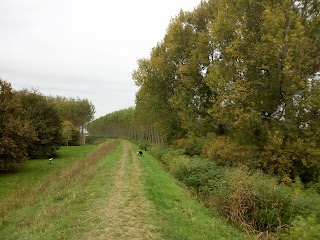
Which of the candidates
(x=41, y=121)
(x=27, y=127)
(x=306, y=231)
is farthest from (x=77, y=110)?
(x=306, y=231)

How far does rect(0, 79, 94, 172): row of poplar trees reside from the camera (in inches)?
942

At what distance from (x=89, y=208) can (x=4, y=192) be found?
8.84m

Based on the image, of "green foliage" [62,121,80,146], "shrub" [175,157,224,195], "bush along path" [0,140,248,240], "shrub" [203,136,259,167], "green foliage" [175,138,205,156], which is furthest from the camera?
"green foliage" [62,121,80,146]

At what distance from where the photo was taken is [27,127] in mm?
25188

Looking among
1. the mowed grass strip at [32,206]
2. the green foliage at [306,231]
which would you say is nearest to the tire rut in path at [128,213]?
the mowed grass strip at [32,206]

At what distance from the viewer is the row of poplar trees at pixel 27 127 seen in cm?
2394

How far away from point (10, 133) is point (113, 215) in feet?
60.3

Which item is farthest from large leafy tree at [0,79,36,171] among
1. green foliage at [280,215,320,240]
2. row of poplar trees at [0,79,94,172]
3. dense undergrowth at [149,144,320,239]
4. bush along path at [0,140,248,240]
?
green foliage at [280,215,320,240]

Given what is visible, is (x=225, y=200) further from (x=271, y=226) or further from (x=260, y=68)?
(x=260, y=68)

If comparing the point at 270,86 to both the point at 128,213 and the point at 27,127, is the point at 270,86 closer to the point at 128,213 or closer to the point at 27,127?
the point at 128,213

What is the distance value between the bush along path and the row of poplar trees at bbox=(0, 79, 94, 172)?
414 inches

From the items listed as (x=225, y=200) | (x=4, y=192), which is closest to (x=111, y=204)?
A: (x=225, y=200)

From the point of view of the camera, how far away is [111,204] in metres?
11.2

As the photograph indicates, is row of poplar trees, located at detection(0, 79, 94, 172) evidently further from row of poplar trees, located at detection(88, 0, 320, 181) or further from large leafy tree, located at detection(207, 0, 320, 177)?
large leafy tree, located at detection(207, 0, 320, 177)
